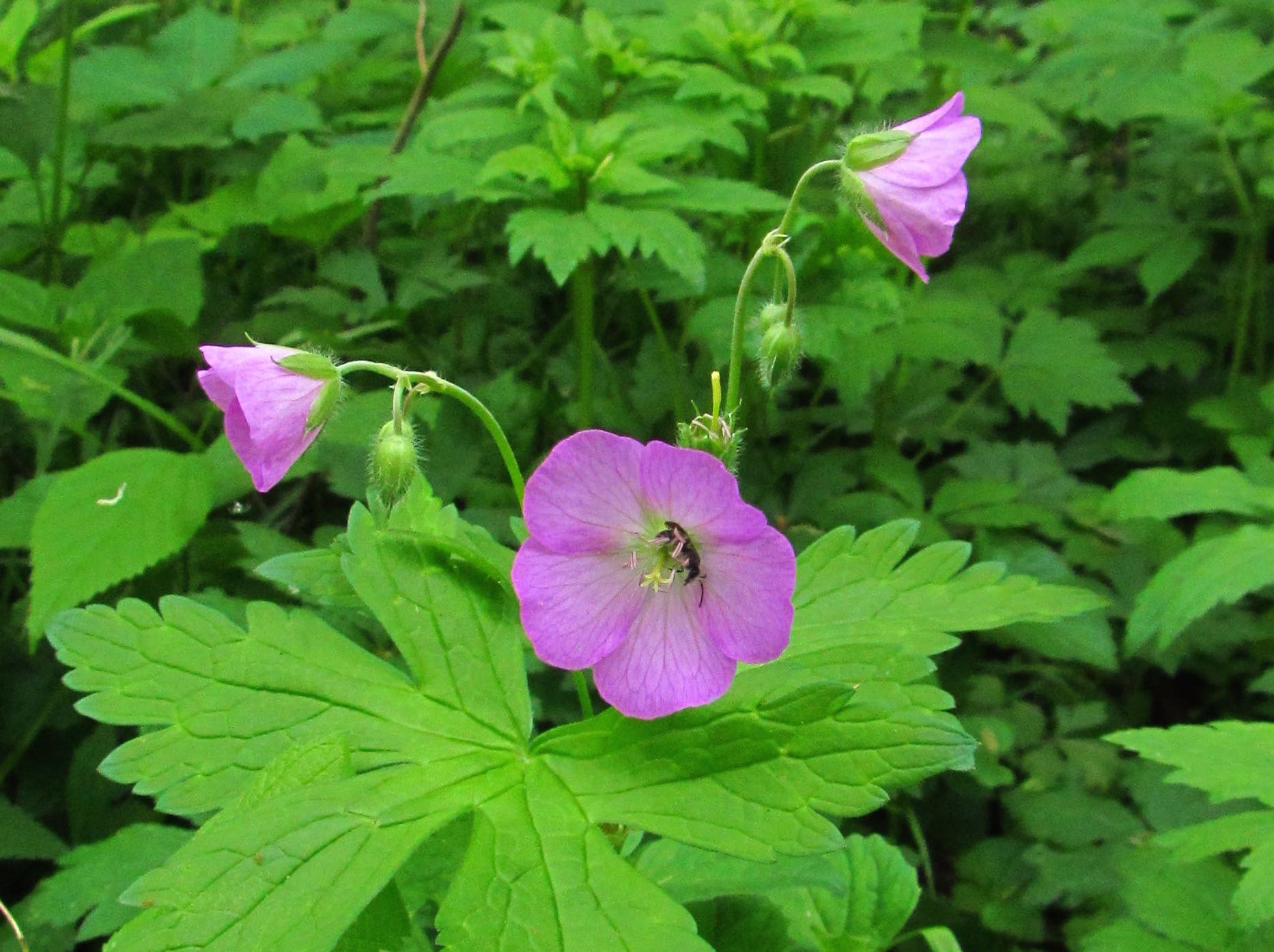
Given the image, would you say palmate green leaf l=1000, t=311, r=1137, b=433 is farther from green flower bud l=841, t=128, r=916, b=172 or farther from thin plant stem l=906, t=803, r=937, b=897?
green flower bud l=841, t=128, r=916, b=172

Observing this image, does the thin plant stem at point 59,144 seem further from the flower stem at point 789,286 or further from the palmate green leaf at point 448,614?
the flower stem at point 789,286

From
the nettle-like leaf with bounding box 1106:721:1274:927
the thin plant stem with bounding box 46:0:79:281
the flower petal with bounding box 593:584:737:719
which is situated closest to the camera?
the flower petal with bounding box 593:584:737:719

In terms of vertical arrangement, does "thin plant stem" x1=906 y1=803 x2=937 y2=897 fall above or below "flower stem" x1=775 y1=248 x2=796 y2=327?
Answer: below

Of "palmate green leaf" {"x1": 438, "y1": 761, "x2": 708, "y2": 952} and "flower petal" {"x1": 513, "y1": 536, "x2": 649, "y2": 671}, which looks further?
"flower petal" {"x1": 513, "y1": 536, "x2": 649, "y2": 671}

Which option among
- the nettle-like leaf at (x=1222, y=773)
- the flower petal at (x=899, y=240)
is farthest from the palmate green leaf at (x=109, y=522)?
the nettle-like leaf at (x=1222, y=773)

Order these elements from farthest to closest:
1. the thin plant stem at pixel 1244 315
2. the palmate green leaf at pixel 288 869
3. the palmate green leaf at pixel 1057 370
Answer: the thin plant stem at pixel 1244 315
the palmate green leaf at pixel 1057 370
the palmate green leaf at pixel 288 869

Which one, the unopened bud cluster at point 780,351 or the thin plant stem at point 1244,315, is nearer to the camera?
the unopened bud cluster at point 780,351

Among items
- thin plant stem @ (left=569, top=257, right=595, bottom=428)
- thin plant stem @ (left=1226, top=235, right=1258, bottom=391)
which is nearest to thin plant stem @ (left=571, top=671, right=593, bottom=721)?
thin plant stem @ (left=569, top=257, right=595, bottom=428)
